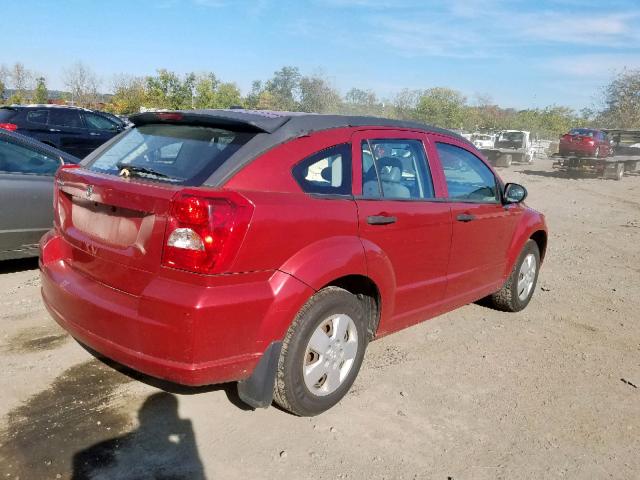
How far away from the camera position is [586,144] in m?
22.2

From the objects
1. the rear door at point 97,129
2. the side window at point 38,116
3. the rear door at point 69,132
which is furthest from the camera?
the rear door at point 97,129

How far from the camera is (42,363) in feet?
11.4

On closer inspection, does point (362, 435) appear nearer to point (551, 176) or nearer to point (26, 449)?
point (26, 449)

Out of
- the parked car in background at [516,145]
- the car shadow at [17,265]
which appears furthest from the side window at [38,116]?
the parked car in background at [516,145]

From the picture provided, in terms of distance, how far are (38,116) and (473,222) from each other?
10507 millimetres

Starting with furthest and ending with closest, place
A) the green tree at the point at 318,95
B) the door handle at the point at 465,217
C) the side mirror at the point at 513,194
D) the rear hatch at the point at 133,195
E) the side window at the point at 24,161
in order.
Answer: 1. the green tree at the point at 318,95
2. the side window at the point at 24,161
3. the side mirror at the point at 513,194
4. the door handle at the point at 465,217
5. the rear hatch at the point at 133,195

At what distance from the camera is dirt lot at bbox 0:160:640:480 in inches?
103

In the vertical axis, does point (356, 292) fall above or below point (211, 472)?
above

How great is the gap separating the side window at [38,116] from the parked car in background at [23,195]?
6.81 metres

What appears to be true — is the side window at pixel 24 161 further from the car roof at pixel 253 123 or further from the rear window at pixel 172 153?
the car roof at pixel 253 123

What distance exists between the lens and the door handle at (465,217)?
388cm

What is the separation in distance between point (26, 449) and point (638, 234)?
33.6 ft

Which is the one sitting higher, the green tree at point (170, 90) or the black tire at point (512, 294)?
the green tree at point (170, 90)

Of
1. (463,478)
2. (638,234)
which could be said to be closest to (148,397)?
(463,478)
